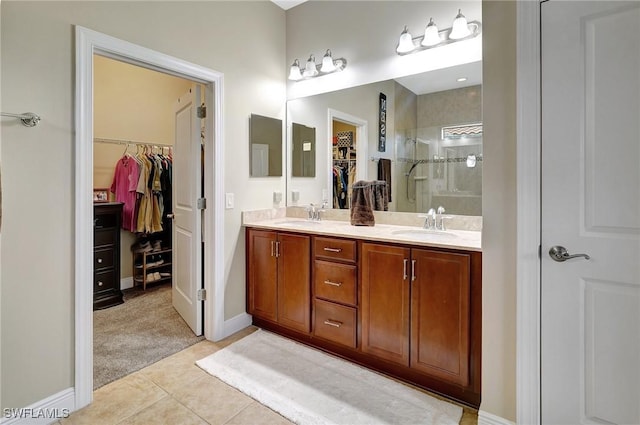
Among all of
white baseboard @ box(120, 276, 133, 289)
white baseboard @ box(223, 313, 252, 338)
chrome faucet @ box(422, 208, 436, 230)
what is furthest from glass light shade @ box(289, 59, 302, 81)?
white baseboard @ box(120, 276, 133, 289)

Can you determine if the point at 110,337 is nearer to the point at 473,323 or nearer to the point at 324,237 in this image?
the point at 324,237

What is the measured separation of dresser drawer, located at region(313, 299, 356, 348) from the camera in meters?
2.19

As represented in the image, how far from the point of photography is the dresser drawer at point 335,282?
2180 millimetres

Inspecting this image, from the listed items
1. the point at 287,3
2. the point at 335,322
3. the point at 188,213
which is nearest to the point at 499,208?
the point at 335,322

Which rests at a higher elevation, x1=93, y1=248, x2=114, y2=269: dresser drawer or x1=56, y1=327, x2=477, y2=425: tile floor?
x1=93, y1=248, x2=114, y2=269: dresser drawer

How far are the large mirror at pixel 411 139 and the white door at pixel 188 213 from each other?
97cm

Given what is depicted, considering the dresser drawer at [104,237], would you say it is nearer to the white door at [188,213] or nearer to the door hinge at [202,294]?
the white door at [188,213]

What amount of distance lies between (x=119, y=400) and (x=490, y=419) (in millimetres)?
1962

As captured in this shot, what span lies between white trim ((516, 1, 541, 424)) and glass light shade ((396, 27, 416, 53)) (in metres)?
1.00

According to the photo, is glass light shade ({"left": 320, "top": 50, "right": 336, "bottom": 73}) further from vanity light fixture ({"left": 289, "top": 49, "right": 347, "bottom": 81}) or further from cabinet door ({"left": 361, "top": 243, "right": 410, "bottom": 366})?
cabinet door ({"left": 361, "top": 243, "right": 410, "bottom": 366})

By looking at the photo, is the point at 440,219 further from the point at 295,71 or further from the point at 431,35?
the point at 295,71

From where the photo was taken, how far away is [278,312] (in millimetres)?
2600

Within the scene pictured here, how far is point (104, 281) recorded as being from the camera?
3316mm

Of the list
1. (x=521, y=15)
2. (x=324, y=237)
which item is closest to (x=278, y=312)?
(x=324, y=237)
